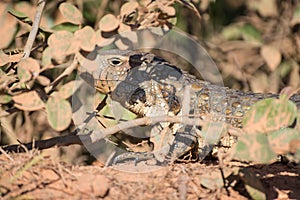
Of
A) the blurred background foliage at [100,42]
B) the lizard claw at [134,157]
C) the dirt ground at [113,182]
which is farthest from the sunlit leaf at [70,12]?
the lizard claw at [134,157]

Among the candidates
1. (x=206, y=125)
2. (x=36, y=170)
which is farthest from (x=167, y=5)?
(x=36, y=170)

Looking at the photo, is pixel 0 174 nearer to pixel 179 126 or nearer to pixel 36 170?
pixel 36 170

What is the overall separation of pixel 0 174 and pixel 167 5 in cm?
123

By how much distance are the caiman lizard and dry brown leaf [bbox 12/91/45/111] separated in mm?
1331

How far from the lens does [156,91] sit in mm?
4137

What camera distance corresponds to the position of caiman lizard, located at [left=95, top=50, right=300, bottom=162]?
4.04 metres

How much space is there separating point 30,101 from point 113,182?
512mm

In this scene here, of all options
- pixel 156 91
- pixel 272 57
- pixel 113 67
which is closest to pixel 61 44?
pixel 272 57

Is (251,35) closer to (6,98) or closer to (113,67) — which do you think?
(113,67)

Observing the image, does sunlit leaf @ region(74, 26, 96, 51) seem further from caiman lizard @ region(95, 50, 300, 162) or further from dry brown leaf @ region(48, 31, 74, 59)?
caiman lizard @ region(95, 50, 300, 162)

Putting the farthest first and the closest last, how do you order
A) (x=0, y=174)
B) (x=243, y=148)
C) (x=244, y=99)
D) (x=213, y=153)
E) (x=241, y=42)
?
(x=241, y=42)
(x=244, y=99)
(x=213, y=153)
(x=0, y=174)
(x=243, y=148)

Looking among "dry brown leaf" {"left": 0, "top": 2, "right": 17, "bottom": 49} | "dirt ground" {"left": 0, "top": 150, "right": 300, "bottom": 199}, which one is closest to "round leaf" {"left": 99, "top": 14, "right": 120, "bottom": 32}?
"dirt ground" {"left": 0, "top": 150, "right": 300, "bottom": 199}

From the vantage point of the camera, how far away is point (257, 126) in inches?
103

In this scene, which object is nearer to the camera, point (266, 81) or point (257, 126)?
point (257, 126)
